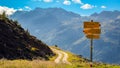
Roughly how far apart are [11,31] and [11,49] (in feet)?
55.4

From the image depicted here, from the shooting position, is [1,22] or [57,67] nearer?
[57,67]

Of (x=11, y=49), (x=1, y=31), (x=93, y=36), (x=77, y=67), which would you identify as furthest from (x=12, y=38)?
(x=77, y=67)

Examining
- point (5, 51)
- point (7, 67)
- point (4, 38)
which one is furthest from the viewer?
point (4, 38)

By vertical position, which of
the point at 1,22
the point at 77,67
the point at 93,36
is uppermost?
the point at 1,22

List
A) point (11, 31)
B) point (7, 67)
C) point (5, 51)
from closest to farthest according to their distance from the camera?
point (7, 67)
point (5, 51)
point (11, 31)

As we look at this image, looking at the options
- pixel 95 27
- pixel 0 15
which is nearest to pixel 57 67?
pixel 95 27

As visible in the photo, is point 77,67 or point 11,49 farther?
point 11,49

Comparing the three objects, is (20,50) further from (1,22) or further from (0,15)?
(0,15)

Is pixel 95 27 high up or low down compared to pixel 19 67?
up

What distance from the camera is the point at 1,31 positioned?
87812 mm

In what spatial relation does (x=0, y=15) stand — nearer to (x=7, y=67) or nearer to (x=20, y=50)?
(x=20, y=50)

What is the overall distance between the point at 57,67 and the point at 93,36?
9982 millimetres

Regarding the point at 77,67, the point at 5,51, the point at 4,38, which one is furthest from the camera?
the point at 4,38

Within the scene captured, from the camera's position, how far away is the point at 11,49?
260 ft
